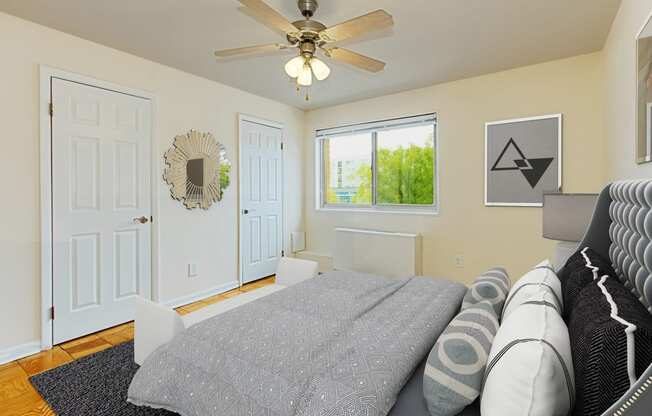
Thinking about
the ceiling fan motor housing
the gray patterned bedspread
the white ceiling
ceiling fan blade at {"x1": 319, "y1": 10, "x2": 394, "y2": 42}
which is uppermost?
the white ceiling

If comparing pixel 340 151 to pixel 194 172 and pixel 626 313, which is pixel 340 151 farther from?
pixel 626 313

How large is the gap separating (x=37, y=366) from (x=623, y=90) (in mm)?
4506

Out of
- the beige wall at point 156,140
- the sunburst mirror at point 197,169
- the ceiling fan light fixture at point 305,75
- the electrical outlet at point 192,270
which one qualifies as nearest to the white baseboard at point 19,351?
the beige wall at point 156,140

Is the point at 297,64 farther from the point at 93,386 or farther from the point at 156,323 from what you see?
the point at 93,386

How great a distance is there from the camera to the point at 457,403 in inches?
38.3

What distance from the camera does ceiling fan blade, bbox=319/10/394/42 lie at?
1.64m

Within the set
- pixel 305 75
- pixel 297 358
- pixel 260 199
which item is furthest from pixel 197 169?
pixel 297 358

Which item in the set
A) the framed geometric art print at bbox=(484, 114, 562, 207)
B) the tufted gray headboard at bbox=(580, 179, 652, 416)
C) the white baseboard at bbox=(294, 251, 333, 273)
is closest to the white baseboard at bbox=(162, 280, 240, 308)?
the white baseboard at bbox=(294, 251, 333, 273)

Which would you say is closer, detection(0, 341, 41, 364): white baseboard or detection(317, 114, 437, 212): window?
detection(0, 341, 41, 364): white baseboard

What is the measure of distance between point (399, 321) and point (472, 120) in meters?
2.85

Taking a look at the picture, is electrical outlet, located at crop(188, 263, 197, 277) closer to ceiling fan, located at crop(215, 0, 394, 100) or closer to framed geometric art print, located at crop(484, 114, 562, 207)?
ceiling fan, located at crop(215, 0, 394, 100)

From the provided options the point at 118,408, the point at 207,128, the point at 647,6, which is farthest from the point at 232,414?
the point at 207,128

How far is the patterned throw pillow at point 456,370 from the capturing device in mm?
978

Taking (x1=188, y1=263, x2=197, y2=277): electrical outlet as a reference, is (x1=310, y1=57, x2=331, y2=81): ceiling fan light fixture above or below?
above
